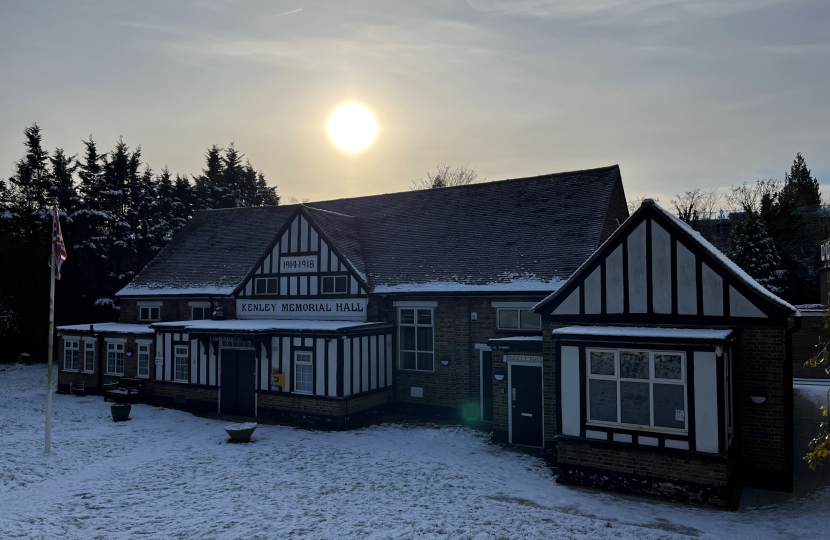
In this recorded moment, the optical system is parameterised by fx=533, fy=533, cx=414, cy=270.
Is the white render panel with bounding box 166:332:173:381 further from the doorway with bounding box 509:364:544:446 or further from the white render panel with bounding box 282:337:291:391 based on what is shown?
the doorway with bounding box 509:364:544:446

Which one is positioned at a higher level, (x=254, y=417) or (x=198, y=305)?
(x=198, y=305)

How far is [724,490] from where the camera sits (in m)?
10.4

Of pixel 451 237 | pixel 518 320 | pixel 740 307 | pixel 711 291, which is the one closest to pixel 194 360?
pixel 451 237

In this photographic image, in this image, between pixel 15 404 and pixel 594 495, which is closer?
pixel 594 495

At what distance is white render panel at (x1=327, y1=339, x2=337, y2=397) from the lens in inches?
687

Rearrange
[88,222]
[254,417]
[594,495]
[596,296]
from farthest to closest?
[88,222]
[254,417]
[596,296]
[594,495]

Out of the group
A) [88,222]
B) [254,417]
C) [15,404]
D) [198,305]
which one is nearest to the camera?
[254,417]

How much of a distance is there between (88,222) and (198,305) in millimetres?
19656

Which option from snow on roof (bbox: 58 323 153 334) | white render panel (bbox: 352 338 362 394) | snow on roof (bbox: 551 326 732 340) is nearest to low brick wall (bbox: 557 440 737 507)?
snow on roof (bbox: 551 326 732 340)

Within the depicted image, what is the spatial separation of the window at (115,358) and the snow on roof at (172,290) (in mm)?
2885

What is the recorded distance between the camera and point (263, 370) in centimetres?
1889

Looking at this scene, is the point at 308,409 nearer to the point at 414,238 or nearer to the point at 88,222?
the point at 414,238

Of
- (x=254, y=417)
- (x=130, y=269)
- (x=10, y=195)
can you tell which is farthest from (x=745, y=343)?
(x=10, y=195)

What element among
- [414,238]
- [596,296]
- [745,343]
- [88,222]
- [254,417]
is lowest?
[254,417]
